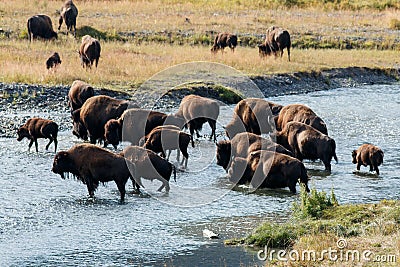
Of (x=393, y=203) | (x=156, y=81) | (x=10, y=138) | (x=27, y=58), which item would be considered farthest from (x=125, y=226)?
(x=27, y=58)

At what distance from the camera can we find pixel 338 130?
20.2m

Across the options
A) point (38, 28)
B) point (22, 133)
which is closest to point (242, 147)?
point (22, 133)

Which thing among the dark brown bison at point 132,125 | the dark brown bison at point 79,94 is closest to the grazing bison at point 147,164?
the dark brown bison at point 132,125

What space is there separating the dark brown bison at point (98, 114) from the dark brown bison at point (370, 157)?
4.94 metres

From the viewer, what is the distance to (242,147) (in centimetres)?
1516

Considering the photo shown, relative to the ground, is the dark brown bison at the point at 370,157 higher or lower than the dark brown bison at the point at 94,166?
lower

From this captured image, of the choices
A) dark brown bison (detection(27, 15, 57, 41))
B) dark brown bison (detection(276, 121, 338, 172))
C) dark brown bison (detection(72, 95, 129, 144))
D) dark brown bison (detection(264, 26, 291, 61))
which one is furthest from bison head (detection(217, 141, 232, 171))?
dark brown bison (detection(27, 15, 57, 41))

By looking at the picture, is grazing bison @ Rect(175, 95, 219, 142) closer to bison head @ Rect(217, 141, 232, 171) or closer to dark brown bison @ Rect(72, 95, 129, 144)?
dark brown bison @ Rect(72, 95, 129, 144)

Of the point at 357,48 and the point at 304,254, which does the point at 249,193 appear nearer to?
the point at 304,254

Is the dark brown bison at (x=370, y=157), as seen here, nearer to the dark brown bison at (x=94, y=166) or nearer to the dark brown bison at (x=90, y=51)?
the dark brown bison at (x=94, y=166)

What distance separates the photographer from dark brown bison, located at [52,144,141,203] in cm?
1322

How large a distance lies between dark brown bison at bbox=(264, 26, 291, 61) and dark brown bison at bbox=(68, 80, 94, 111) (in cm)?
1180

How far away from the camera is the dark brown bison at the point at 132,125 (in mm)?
16375

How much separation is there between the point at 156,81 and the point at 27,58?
4860mm
